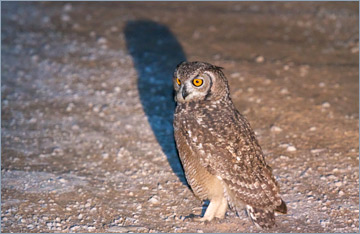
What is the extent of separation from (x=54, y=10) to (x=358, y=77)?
5960 millimetres

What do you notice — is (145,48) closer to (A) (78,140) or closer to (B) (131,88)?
(B) (131,88)

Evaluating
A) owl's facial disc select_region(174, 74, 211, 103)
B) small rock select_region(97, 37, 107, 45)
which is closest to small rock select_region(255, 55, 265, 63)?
small rock select_region(97, 37, 107, 45)

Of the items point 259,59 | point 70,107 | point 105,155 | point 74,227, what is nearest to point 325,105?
point 259,59

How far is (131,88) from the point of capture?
793 centimetres

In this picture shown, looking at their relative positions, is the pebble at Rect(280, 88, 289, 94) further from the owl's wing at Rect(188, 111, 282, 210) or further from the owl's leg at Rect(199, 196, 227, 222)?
the owl's leg at Rect(199, 196, 227, 222)

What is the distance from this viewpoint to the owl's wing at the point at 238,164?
4.98 metres

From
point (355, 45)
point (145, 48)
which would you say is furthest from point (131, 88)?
point (355, 45)

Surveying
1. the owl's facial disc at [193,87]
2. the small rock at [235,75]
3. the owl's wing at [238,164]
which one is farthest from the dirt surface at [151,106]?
the owl's facial disc at [193,87]

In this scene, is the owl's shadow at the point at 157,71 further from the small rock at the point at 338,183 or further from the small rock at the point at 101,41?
the small rock at the point at 338,183

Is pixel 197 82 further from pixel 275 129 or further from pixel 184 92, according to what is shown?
pixel 275 129

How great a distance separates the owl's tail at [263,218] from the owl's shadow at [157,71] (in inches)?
45.0

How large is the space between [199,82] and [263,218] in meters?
1.46

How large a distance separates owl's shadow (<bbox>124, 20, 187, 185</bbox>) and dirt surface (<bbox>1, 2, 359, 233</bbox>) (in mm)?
22

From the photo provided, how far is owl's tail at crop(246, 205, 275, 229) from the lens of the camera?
196 inches
